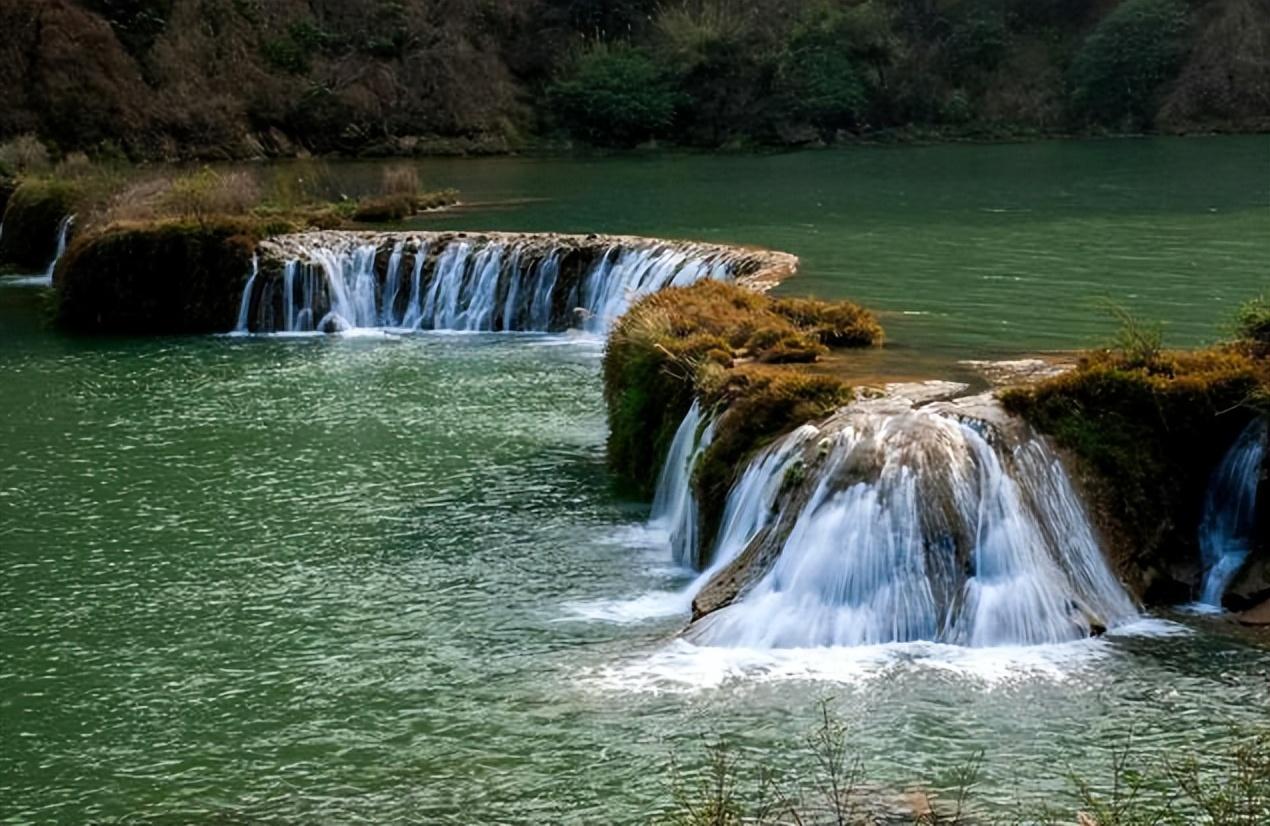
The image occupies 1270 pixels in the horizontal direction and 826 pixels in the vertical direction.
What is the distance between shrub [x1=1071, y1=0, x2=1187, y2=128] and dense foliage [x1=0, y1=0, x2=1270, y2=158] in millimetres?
89

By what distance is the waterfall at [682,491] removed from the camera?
15219 millimetres

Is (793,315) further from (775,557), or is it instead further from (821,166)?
(821,166)

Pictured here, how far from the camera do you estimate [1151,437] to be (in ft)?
46.2

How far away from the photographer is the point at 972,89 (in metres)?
78.9

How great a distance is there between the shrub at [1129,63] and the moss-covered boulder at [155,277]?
5159 cm

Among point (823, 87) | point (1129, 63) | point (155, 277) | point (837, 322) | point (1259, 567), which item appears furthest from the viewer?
point (823, 87)

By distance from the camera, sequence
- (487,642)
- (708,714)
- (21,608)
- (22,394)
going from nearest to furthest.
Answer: (708,714), (487,642), (21,608), (22,394)

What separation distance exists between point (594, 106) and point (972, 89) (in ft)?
60.2

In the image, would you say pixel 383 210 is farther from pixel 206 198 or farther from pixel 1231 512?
pixel 1231 512

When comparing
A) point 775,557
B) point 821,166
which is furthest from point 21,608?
point 821,166

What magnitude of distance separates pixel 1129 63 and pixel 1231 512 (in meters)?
64.4

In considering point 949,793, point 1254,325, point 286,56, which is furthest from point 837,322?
point 286,56

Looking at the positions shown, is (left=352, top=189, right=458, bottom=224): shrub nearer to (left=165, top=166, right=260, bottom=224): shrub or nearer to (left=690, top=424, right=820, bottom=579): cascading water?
(left=165, top=166, right=260, bottom=224): shrub

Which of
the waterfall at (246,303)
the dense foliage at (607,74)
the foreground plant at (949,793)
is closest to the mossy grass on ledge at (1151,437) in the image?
the foreground plant at (949,793)
